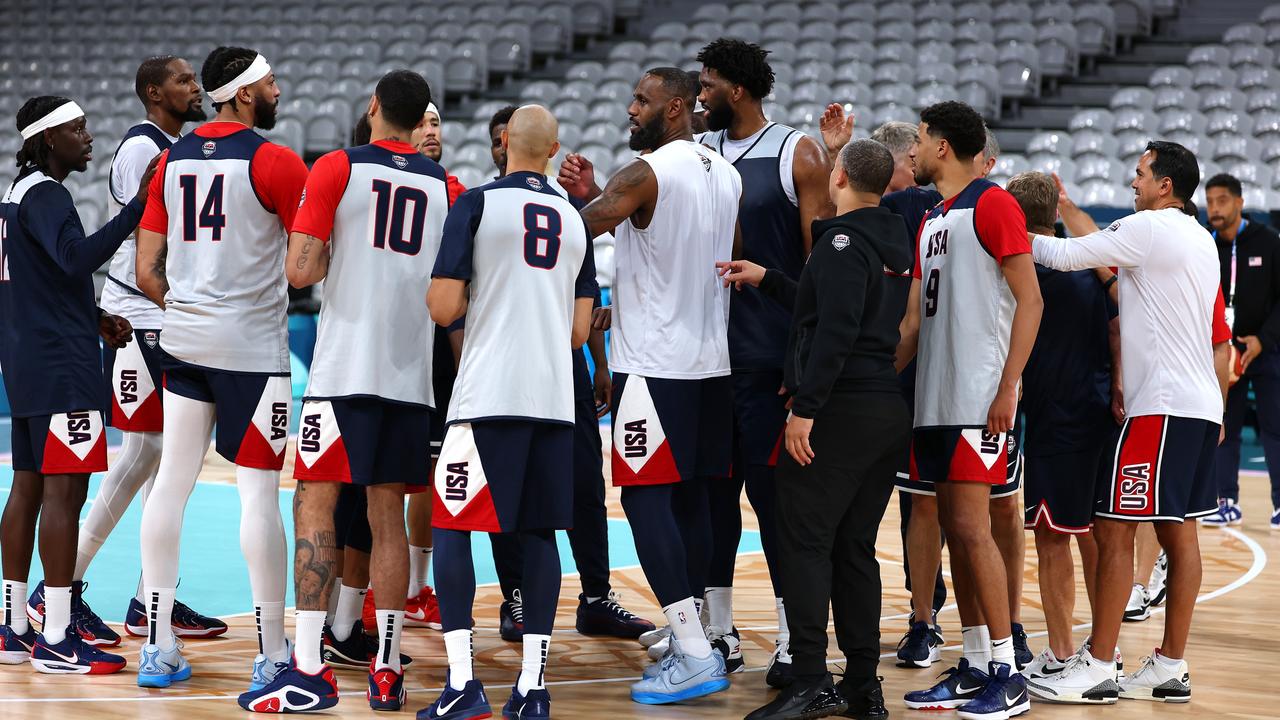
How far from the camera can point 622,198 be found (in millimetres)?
4742

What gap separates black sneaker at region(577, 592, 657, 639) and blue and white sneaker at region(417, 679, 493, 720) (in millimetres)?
1555

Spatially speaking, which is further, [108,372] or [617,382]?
[108,372]

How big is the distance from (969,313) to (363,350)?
6.90ft

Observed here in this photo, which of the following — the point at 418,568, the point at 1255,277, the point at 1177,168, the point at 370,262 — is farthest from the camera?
the point at 1255,277

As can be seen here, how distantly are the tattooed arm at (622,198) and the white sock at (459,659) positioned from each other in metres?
1.45

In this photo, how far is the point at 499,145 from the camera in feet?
18.7

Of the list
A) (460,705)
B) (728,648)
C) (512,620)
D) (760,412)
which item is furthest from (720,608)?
(460,705)

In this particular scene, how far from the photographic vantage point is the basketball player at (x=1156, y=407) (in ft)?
16.0

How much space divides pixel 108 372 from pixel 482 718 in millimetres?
2609

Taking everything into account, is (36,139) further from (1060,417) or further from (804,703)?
(1060,417)

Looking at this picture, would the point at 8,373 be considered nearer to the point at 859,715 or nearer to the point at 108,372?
the point at 108,372

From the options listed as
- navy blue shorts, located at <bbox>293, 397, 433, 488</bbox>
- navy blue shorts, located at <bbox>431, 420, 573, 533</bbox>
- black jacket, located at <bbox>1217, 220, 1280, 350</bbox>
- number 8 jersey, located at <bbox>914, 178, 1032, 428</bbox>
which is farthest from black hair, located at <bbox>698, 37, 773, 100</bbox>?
black jacket, located at <bbox>1217, 220, 1280, 350</bbox>

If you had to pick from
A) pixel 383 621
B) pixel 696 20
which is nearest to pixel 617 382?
pixel 383 621

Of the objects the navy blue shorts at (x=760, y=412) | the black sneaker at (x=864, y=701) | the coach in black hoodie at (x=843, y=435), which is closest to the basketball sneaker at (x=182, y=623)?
the navy blue shorts at (x=760, y=412)
